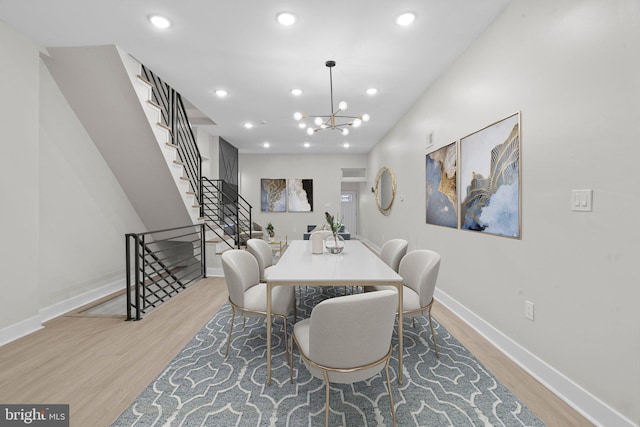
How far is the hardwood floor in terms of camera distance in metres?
1.62

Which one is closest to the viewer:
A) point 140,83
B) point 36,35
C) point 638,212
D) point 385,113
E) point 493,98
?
A: point 638,212

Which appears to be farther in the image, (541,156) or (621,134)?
(541,156)

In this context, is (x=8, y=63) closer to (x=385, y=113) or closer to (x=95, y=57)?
(x=95, y=57)

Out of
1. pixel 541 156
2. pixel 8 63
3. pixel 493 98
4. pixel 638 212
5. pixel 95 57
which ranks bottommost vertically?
pixel 638 212

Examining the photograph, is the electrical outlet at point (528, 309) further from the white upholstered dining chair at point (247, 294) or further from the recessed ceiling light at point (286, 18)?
the recessed ceiling light at point (286, 18)

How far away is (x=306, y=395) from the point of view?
1699mm

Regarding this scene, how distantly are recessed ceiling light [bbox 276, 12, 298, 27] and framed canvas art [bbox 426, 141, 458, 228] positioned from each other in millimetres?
2022

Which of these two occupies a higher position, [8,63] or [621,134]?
[8,63]

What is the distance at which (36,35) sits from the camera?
2.51 m

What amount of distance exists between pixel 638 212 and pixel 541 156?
681 millimetres

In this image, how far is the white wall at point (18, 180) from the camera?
235 centimetres

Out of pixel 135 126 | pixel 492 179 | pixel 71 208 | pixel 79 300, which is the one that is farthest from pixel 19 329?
pixel 492 179

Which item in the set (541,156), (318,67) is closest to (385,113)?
(318,67)

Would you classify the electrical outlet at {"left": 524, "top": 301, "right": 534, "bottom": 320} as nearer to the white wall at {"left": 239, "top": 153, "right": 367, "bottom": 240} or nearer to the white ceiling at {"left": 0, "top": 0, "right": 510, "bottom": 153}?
the white ceiling at {"left": 0, "top": 0, "right": 510, "bottom": 153}
